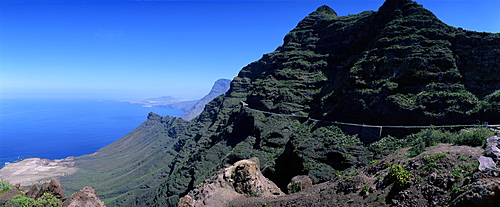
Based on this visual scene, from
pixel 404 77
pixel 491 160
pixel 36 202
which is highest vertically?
pixel 404 77

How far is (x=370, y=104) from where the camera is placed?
32.7m

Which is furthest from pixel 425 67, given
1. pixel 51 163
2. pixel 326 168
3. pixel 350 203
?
pixel 51 163

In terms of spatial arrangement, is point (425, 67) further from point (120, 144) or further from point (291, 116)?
point (120, 144)

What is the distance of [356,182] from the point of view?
17.5m

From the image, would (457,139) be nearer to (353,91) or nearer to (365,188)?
(365,188)

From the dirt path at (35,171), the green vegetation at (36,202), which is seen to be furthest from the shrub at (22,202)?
the dirt path at (35,171)

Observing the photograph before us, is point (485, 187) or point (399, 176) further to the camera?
point (399, 176)

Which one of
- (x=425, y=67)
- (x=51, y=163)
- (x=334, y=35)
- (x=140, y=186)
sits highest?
(x=334, y=35)

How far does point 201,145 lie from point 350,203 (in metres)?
66.5

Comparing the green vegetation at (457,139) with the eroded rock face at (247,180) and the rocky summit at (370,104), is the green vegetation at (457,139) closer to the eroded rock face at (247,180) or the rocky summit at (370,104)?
the rocky summit at (370,104)

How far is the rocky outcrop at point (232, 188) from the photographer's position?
21.8m

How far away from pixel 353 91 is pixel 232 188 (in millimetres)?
23697

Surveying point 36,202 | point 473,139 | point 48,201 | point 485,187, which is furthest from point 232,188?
point 473,139

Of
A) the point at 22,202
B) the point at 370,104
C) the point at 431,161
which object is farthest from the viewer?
the point at 370,104
